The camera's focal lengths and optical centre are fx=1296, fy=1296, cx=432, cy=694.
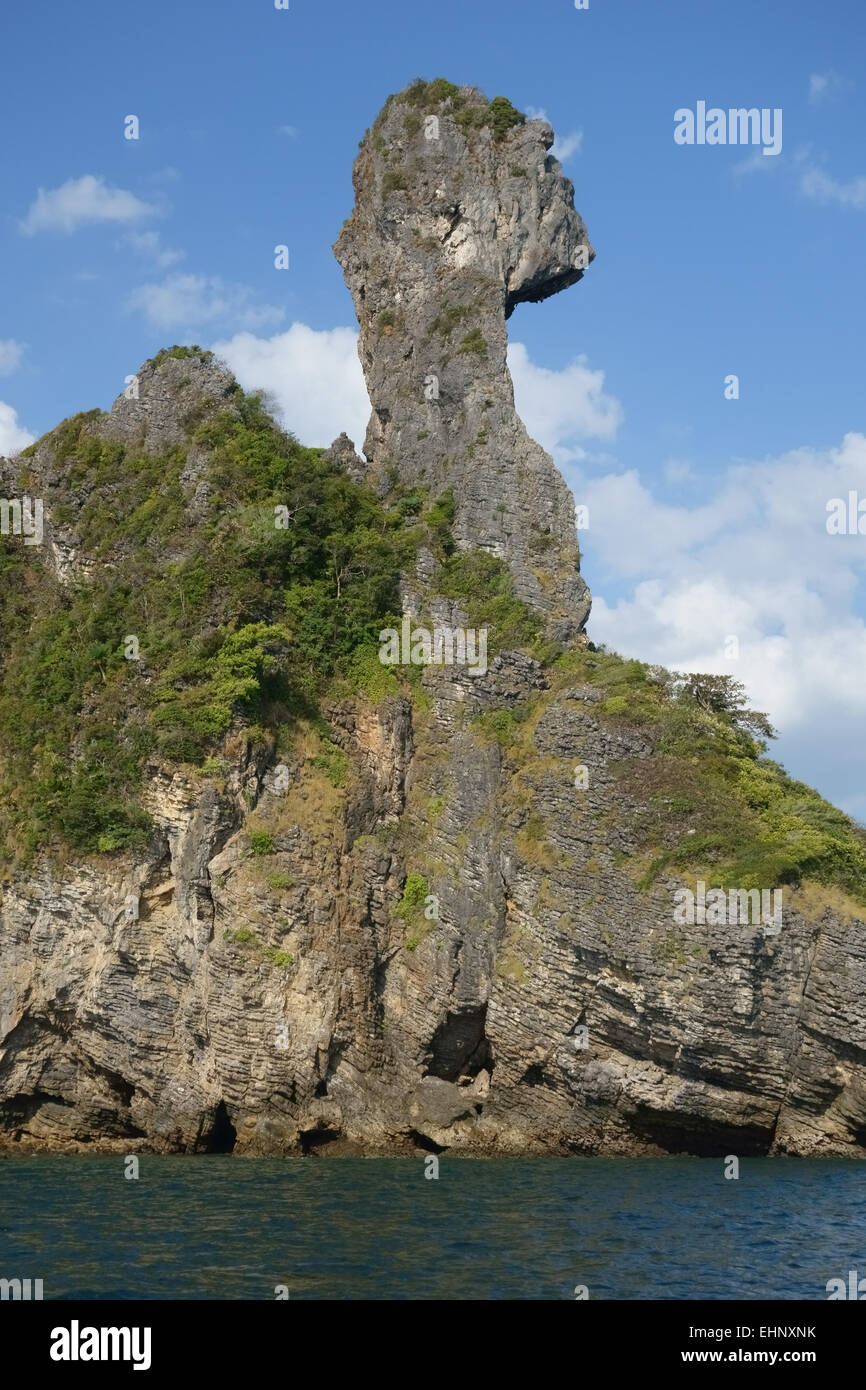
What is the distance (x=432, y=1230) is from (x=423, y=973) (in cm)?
1306

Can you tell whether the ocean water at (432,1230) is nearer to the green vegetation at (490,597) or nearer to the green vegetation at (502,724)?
the green vegetation at (502,724)

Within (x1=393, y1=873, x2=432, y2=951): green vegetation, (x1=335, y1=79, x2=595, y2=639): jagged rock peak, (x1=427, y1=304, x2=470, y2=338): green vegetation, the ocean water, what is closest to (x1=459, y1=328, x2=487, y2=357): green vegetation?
(x1=335, y1=79, x2=595, y2=639): jagged rock peak

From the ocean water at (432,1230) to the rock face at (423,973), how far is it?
8.65 feet

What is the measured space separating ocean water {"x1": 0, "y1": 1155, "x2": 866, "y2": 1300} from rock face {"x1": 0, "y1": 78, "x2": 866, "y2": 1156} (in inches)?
104

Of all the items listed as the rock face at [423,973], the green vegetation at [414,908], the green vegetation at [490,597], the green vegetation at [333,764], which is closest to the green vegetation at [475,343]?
the green vegetation at [490,597]

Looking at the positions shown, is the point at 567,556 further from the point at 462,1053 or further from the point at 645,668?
the point at 462,1053

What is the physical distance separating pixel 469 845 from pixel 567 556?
9.76 meters

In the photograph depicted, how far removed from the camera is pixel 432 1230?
19.5 metres

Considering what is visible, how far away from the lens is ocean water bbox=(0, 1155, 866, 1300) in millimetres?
16109

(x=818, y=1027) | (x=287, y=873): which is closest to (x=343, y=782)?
(x=287, y=873)

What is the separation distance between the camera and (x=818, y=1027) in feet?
93.6

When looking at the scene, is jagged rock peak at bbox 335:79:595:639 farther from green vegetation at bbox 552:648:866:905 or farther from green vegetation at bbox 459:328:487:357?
green vegetation at bbox 552:648:866:905

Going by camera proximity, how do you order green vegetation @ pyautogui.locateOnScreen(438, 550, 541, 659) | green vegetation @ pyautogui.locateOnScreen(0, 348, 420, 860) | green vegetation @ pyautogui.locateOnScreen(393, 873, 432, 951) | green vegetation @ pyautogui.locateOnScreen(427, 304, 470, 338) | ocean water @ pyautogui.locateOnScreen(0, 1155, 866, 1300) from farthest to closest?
green vegetation @ pyautogui.locateOnScreen(427, 304, 470, 338)
green vegetation @ pyautogui.locateOnScreen(438, 550, 541, 659)
green vegetation @ pyautogui.locateOnScreen(393, 873, 432, 951)
green vegetation @ pyautogui.locateOnScreen(0, 348, 420, 860)
ocean water @ pyautogui.locateOnScreen(0, 1155, 866, 1300)

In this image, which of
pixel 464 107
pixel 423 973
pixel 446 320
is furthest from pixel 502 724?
pixel 464 107
